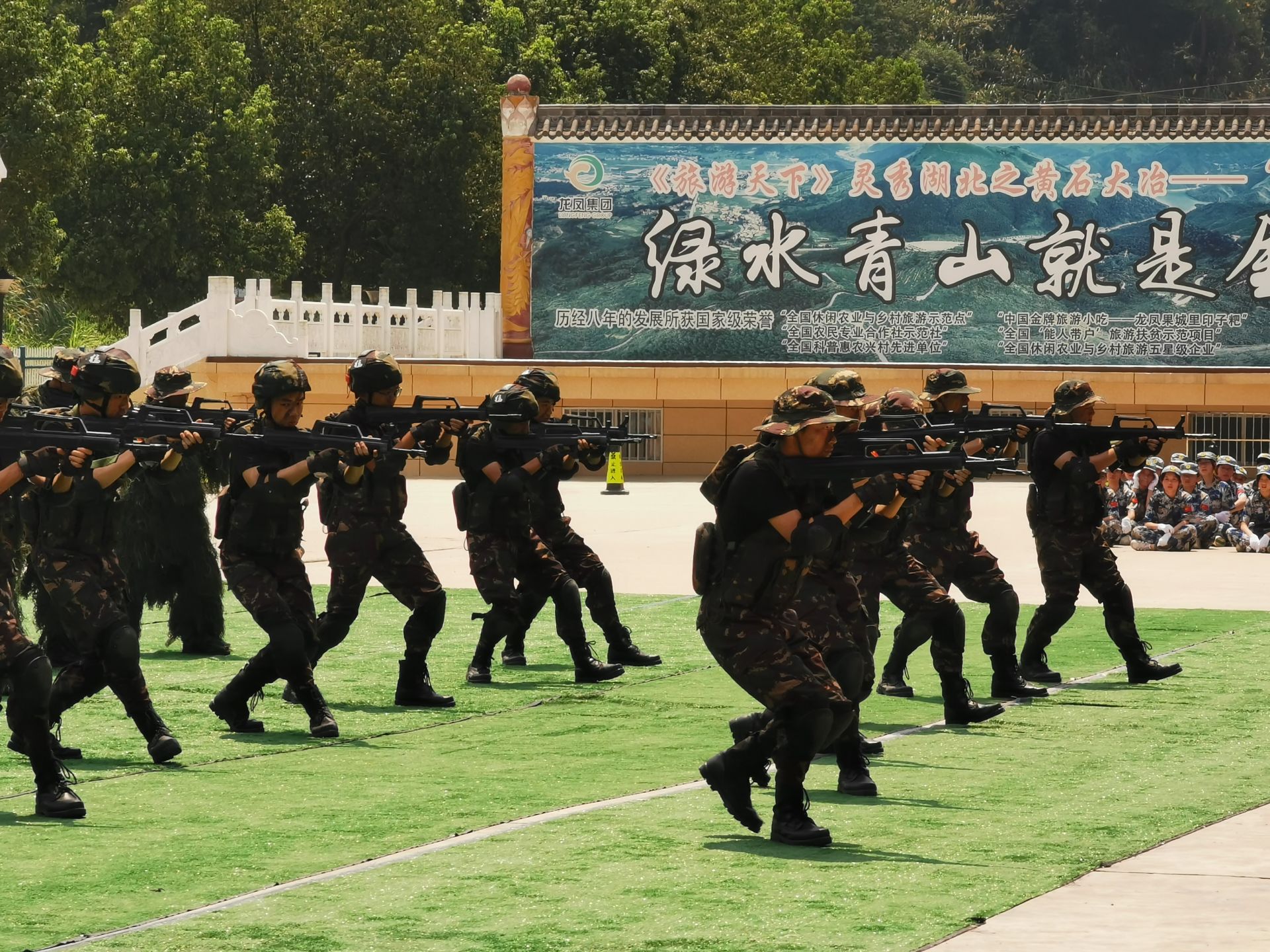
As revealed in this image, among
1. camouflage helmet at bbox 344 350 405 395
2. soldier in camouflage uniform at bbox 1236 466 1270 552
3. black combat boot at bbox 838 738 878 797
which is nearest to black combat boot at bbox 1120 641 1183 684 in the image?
black combat boot at bbox 838 738 878 797

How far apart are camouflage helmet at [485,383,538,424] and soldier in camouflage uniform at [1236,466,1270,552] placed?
12474 millimetres

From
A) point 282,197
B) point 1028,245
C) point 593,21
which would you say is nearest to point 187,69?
point 282,197

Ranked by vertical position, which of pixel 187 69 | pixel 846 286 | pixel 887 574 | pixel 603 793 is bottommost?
pixel 603 793

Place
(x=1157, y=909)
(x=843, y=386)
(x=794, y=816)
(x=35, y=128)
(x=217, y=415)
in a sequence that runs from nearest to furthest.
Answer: (x=1157, y=909), (x=794, y=816), (x=843, y=386), (x=217, y=415), (x=35, y=128)

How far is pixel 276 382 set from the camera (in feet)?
36.7

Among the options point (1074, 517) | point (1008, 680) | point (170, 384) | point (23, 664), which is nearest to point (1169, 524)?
point (1074, 517)

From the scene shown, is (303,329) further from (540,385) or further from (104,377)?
(104,377)

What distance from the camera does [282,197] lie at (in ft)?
162

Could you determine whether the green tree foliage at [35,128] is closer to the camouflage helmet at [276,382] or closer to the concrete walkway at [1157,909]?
the camouflage helmet at [276,382]

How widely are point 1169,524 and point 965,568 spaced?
12500 millimetres

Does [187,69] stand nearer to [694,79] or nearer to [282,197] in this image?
[282,197]

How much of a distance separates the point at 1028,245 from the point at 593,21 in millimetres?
17481

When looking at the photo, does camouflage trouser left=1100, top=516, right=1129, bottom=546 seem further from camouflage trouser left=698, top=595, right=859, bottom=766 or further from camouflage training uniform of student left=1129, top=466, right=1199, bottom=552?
camouflage trouser left=698, top=595, right=859, bottom=766

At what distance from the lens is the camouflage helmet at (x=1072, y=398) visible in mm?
13312
